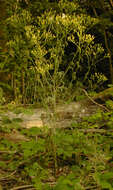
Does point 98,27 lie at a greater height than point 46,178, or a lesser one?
greater

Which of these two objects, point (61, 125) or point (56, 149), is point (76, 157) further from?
point (61, 125)

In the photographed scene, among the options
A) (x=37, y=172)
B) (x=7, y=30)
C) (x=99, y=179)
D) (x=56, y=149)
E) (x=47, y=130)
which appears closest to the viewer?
(x=99, y=179)

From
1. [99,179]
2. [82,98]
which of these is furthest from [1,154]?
[82,98]

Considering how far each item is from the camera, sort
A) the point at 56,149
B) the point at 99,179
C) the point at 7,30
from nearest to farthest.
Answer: the point at 99,179 → the point at 56,149 → the point at 7,30

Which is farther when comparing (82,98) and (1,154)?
(82,98)

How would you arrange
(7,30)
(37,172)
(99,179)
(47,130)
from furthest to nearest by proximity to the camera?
(7,30) < (47,130) < (37,172) < (99,179)

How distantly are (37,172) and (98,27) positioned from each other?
6628mm

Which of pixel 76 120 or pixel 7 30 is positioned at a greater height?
pixel 7 30

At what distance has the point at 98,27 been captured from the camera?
8156mm

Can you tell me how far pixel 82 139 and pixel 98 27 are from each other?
243 inches

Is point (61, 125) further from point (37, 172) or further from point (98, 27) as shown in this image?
point (98, 27)

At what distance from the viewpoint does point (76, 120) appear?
3467mm

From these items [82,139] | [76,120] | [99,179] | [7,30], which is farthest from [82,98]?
[7,30]

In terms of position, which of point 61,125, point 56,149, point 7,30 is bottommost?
point 61,125
